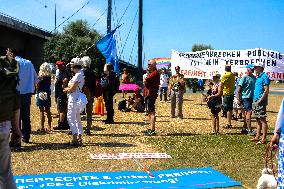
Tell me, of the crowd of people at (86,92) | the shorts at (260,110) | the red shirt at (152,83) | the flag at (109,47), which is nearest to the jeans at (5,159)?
the crowd of people at (86,92)

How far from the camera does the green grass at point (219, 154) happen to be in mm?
6750

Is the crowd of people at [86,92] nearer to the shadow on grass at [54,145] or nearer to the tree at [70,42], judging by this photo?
the shadow on grass at [54,145]

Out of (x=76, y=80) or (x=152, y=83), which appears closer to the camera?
(x=76, y=80)

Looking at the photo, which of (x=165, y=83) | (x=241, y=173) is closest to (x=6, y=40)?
(x=165, y=83)

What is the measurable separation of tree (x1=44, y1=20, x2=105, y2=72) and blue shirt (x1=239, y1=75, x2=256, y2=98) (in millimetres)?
43930

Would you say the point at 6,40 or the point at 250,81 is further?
the point at 6,40

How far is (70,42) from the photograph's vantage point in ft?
178

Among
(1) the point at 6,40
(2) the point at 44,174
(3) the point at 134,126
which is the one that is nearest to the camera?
(2) the point at 44,174

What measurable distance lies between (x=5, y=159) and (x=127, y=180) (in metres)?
2.17

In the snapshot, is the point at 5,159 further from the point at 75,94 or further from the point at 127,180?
the point at 75,94

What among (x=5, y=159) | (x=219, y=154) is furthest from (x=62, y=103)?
(x=5, y=159)

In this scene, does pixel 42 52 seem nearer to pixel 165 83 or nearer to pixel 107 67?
pixel 165 83

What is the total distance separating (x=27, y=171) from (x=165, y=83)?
15.4m

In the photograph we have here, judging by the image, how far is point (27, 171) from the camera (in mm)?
6383
